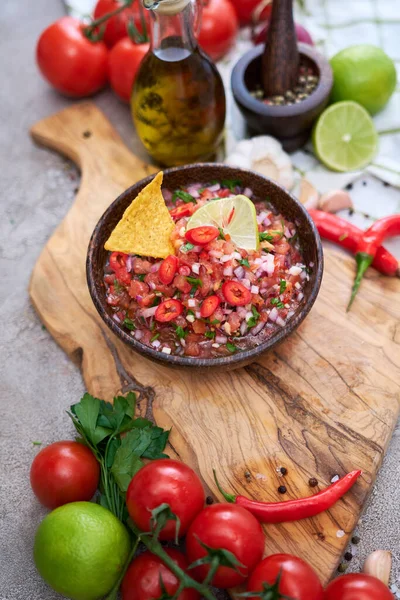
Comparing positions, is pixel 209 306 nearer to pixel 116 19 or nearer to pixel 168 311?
pixel 168 311

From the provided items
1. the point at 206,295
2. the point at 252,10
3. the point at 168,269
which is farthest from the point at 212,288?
the point at 252,10

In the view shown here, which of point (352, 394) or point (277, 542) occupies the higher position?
point (352, 394)

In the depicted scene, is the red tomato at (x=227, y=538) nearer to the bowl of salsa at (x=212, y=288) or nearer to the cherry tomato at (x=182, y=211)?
the bowl of salsa at (x=212, y=288)

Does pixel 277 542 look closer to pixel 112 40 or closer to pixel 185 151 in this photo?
pixel 185 151

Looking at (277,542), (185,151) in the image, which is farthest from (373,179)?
(277,542)

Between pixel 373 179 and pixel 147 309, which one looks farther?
pixel 373 179

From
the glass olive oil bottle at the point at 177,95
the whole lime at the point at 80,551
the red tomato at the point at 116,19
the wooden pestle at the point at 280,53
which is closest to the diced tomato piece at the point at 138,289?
the whole lime at the point at 80,551

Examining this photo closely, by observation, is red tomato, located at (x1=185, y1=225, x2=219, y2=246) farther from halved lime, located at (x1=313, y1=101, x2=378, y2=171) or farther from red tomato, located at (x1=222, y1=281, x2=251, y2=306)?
halved lime, located at (x1=313, y1=101, x2=378, y2=171)

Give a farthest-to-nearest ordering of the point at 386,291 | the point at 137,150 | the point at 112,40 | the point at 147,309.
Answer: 1. the point at 112,40
2. the point at 137,150
3. the point at 386,291
4. the point at 147,309
